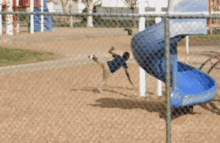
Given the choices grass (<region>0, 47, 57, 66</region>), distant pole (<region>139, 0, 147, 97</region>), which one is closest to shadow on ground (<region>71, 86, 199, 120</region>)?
distant pole (<region>139, 0, 147, 97</region>)

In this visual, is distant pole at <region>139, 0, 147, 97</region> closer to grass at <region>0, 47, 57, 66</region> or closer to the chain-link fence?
the chain-link fence

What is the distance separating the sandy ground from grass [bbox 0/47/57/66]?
6.22 ft

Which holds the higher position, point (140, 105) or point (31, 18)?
point (31, 18)

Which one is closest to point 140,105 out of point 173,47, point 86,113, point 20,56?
point 86,113

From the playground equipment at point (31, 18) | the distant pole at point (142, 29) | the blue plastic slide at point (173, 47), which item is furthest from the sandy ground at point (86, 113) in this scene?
the playground equipment at point (31, 18)

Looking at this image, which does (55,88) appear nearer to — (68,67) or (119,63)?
(119,63)

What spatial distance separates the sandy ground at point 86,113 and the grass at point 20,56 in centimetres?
190

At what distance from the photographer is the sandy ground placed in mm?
5719

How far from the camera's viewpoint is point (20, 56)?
14391mm

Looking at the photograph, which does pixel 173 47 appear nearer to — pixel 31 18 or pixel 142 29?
pixel 142 29

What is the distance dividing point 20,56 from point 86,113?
7924 mm

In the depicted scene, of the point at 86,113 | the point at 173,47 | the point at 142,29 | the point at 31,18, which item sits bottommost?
the point at 86,113

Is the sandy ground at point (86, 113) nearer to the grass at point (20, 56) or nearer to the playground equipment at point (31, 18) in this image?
the grass at point (20, 56)

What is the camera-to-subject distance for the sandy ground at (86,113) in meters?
5.72
